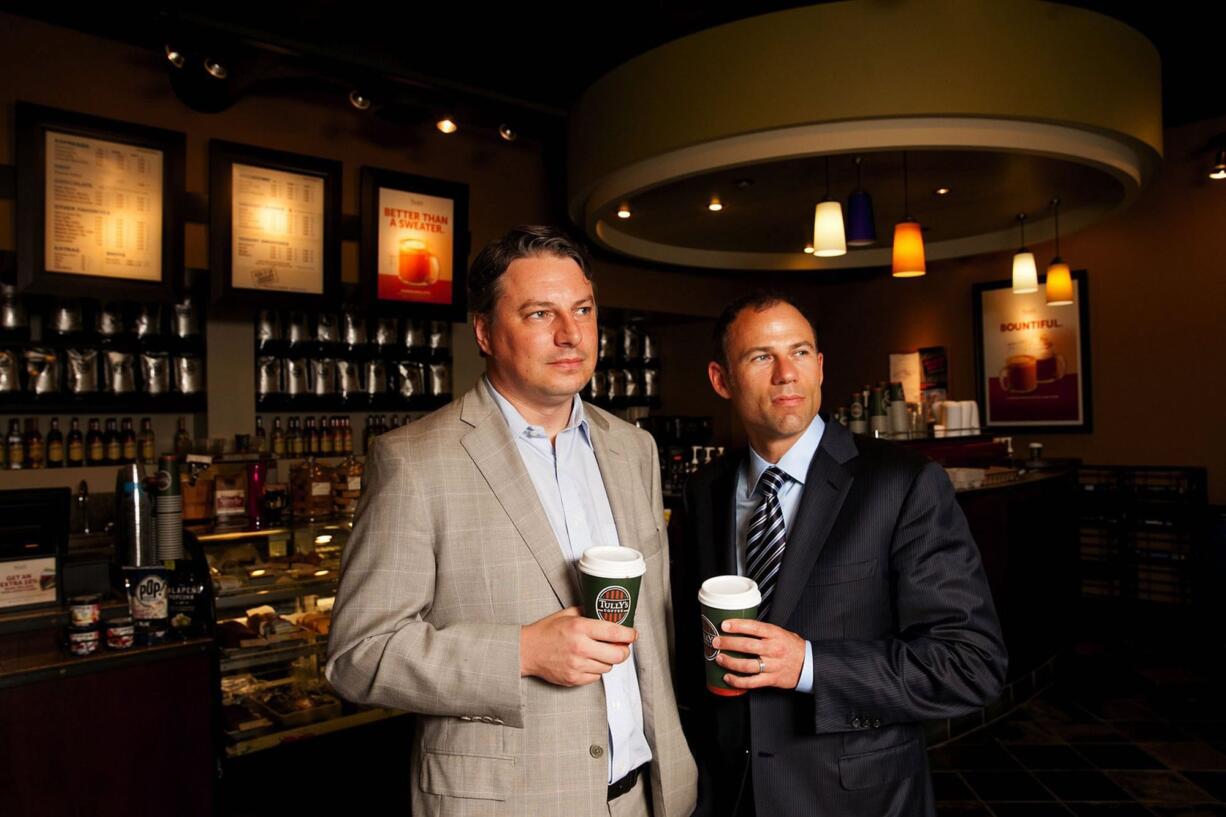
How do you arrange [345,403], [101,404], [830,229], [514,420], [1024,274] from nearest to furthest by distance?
[514,420] < [830,229] < [101,404] < [1024,274] < [345,403]

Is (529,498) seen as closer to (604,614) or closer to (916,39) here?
(604,614)

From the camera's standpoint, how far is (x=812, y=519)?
1605mm

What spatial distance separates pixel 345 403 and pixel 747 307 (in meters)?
4.42

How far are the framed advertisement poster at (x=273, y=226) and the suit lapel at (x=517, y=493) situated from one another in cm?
334

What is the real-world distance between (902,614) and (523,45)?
15.2 ft

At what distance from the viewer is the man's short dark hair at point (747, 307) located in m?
1.73

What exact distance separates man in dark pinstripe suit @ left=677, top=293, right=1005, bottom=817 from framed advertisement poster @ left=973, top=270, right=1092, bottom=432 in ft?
20.2

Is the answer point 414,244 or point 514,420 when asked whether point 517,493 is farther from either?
point 414,244

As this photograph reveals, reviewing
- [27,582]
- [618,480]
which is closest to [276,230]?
[27,582]

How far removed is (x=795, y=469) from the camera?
170 centimetres

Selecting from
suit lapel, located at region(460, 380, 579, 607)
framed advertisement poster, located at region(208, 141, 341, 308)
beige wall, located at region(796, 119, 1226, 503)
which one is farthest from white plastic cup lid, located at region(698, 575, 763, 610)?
beige wall, located at region(796, 119, 1226, 503)

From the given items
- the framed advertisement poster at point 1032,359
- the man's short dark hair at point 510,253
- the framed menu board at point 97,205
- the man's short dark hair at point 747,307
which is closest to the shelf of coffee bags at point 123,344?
the framed menu board at point 97,205

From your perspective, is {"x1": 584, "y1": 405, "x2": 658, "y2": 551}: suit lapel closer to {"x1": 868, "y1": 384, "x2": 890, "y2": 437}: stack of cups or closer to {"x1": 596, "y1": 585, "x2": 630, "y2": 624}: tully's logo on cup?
{"x1": 596, "y1": 585, "x2": 630, "y2": 624}: tully's logo on cup

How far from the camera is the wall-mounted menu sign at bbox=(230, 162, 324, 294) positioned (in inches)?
168
